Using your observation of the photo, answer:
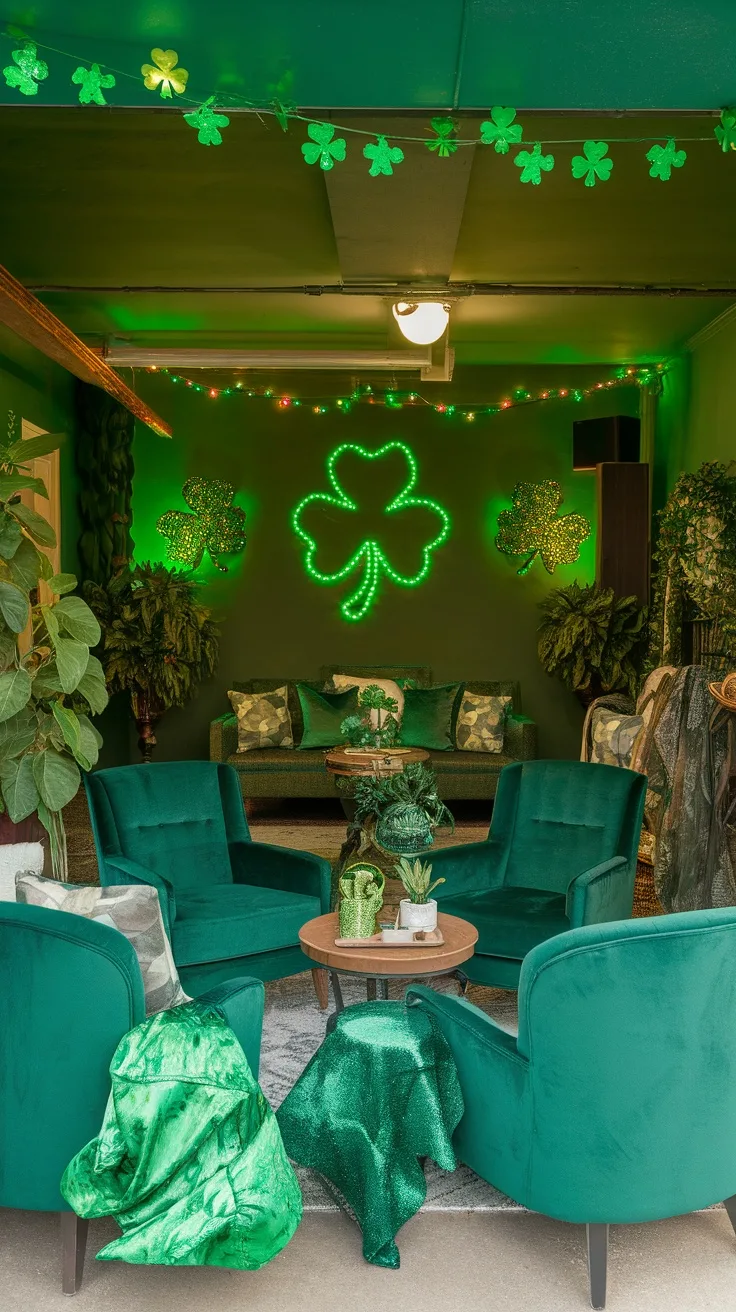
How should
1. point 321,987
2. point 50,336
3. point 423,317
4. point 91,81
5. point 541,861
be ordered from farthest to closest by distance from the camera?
point 423,317 < point 50,336 < point 541,861 < point 321,987 < point 91,81

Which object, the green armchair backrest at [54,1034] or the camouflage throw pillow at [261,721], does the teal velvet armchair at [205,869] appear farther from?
the camouflage throw pillow at [261,721]

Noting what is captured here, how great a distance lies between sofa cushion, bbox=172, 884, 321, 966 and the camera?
378 cm

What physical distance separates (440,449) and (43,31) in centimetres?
633

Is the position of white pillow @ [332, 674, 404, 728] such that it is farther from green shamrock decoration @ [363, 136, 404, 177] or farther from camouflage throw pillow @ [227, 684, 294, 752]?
green shamrock decoration @ [363, 136, 404, 177]

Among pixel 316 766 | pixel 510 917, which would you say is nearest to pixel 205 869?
pixel 510 917

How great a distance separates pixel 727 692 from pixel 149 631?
5050mm

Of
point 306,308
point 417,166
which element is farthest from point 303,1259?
point 306,308

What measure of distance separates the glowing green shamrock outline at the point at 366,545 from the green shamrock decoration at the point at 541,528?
51cm

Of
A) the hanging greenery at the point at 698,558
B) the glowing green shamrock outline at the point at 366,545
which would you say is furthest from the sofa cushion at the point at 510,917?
the glowing green shamrock outline at the point at 366,545

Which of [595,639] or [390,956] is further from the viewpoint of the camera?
[595,639]

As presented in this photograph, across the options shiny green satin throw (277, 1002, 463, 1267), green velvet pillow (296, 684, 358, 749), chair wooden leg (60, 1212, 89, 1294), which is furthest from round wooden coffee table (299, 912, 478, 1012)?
green velvet pillow (296, 684, 358, 749)

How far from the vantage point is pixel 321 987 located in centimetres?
418

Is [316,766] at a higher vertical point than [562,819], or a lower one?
lower

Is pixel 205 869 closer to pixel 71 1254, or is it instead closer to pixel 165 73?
pixel 71 1254
